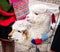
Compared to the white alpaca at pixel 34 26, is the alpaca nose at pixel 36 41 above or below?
below

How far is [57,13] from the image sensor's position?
104 centimetres

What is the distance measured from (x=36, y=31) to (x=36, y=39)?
0.24ft

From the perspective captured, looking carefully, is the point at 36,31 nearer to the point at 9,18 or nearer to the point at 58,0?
the point at 9,18

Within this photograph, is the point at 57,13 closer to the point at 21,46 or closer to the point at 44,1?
the point at 44,1

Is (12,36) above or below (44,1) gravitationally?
below

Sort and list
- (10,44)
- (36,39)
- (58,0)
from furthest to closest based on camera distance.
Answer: (58,0)
(10,44)
(36,39)

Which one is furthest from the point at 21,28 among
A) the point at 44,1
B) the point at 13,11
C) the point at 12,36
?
the point at 44,1

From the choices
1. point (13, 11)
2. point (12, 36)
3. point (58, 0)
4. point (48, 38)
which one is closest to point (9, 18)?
point (13, 11)

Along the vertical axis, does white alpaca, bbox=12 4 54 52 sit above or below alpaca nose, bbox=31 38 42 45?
above

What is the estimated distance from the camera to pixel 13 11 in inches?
42.4

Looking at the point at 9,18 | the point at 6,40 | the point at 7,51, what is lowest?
the point at 7,51

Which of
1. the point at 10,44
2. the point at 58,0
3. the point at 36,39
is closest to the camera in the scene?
the point at 36,39

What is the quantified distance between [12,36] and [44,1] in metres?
0.44

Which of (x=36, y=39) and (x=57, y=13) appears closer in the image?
(x=36, y=39)
